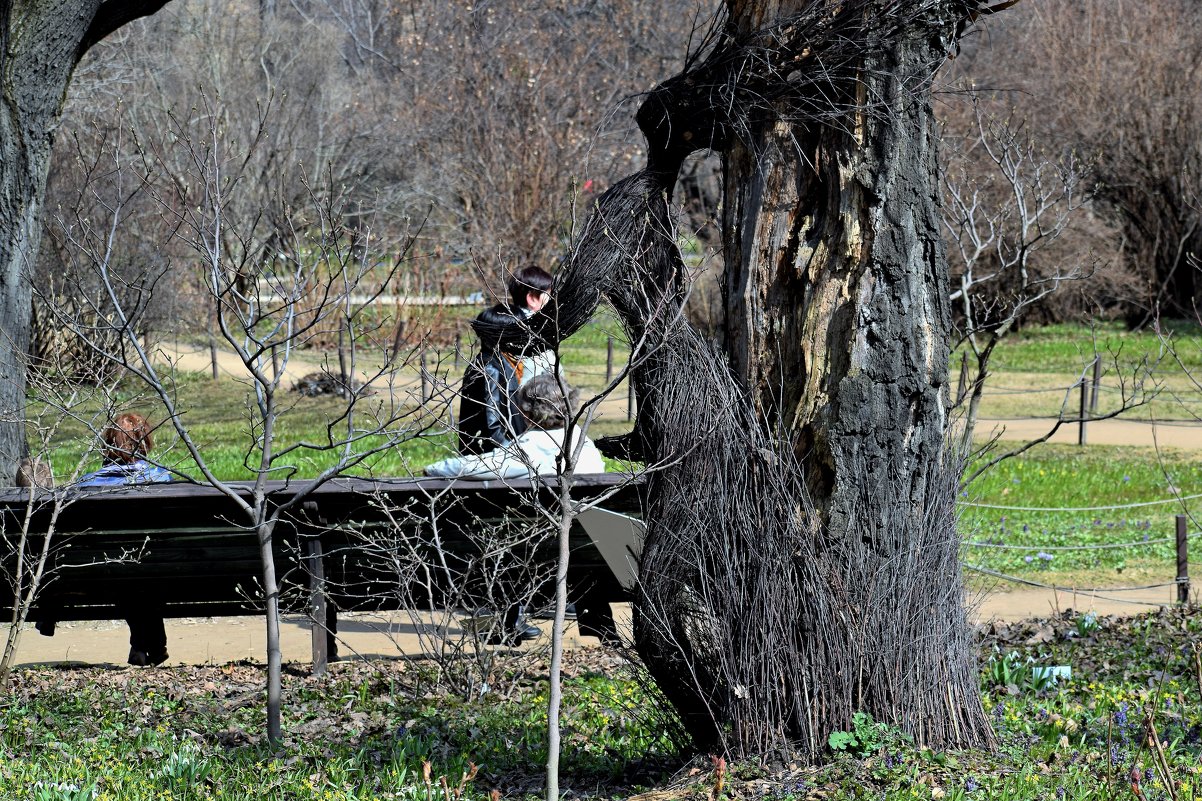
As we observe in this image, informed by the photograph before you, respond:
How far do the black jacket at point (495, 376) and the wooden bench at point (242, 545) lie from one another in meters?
0.37

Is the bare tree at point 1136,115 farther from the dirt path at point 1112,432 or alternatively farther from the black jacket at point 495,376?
the black jacket at point 495,376

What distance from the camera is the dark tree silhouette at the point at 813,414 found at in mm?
4173

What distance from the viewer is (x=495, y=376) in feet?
20.6

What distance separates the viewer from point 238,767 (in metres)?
4.70

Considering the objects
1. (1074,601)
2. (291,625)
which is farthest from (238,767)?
(1074,601)

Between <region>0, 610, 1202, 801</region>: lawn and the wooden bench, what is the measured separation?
36 cm

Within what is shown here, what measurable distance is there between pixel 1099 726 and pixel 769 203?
238 cm

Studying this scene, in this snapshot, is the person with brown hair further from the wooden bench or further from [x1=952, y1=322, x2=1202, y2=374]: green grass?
[x1=952, y1=322, x2=1202, y2=374]: green grass

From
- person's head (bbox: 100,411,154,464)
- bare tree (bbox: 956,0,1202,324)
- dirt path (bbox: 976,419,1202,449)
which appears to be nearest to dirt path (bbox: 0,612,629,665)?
person's head (bbox: 100,411,154,464)

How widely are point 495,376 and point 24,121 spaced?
3.69 meters

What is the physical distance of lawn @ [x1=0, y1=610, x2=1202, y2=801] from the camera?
4102 mm

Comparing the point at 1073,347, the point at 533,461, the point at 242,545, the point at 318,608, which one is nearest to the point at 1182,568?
the point at 533,461

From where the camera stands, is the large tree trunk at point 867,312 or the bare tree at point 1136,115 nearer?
the large tree trunk at point 867,312

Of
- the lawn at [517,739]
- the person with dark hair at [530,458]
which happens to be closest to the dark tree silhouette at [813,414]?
the lawn at [517,739]
